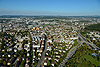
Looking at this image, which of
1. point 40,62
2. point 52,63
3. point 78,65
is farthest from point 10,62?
point 78,65

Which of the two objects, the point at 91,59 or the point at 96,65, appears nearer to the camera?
the point at 96,65

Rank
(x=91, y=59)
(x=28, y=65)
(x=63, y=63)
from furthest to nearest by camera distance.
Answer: (x=91, y=59) < (x=63, y=63) < (x=28, y=65)

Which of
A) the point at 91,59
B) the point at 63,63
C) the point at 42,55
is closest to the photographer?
the point at 63,63

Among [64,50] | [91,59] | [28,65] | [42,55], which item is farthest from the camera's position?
[64,50]

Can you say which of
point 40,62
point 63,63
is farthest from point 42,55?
point 63,63

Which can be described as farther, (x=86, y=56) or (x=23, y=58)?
(x=86, y=56)

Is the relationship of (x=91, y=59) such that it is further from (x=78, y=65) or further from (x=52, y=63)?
(x=52, y=63)

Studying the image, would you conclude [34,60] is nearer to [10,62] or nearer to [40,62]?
[40,62]

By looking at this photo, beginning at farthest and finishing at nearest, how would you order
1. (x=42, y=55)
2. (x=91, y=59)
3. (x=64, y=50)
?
(x=64, y=50) → (x=42, y=55) → (x=91, y=59)

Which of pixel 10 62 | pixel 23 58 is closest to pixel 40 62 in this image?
pixel 23 58
